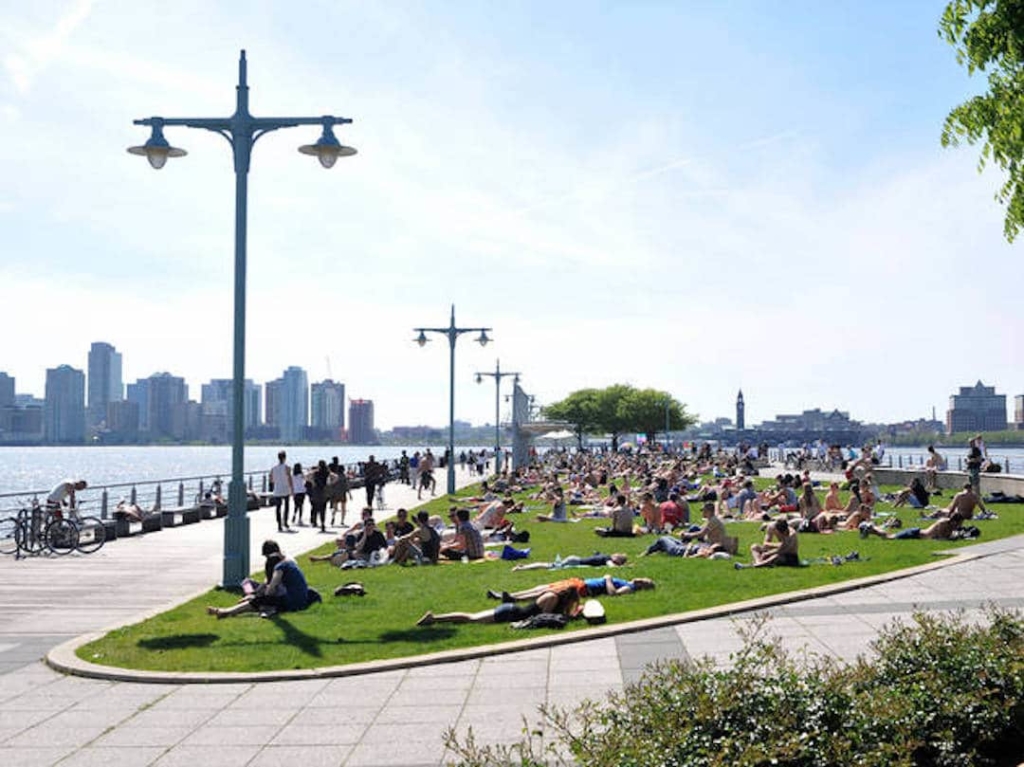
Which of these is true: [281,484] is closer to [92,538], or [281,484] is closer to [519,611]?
[92,538]

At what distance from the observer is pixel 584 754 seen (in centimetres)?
462

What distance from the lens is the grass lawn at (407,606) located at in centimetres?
977

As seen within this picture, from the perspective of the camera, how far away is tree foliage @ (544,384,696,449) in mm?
113500

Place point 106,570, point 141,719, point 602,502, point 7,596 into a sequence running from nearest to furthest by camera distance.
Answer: point 141,719
point 7,596
point 106,570
point 602,502

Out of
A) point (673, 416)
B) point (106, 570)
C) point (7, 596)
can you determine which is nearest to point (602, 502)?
point (106, 570)

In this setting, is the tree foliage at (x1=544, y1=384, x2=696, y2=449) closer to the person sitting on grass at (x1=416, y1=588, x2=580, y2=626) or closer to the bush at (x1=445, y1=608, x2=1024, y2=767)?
the person sitting on grass at (x1=416, y1=588, x2=580, y2=626)

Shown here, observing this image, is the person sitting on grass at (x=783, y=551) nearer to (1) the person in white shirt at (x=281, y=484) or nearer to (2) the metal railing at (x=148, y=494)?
(1) the person in white shirt at (x=281, y=484)

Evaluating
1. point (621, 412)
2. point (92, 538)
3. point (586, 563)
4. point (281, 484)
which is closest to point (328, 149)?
point (586, 563)

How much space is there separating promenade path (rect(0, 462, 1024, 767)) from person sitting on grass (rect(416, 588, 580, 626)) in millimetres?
1141

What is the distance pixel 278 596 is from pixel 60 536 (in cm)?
899

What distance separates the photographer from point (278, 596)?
12.1 metres

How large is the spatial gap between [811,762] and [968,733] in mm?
1189

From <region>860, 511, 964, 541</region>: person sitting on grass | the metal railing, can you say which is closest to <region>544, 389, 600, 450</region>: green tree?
the metal railing

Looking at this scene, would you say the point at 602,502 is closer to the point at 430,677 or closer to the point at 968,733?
the point at 430,677
